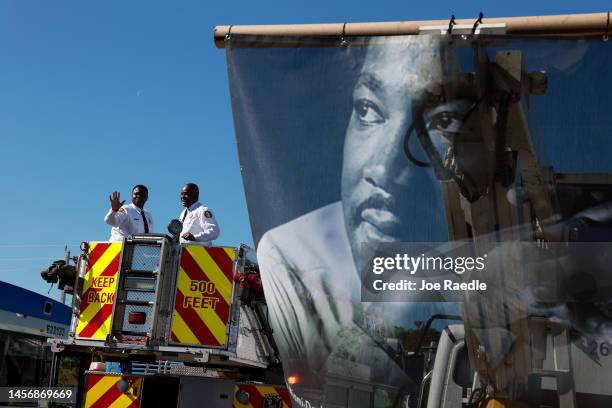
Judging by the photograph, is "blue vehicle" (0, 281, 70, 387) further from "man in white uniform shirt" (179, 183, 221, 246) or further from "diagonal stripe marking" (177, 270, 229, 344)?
"diagonal stripe marking" (177, 270, 229, 344)

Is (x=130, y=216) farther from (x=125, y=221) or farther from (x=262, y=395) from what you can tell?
(x=262, y=395)

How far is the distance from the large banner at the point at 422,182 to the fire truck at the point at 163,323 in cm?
279

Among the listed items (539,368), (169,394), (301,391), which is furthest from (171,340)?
Answer: (539,368)

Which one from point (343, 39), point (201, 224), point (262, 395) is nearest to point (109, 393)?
point (262, 395)

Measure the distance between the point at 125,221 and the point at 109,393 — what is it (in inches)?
61.2

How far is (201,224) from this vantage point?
6.53 meters

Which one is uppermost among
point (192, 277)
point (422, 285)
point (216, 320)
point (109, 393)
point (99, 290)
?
point (192, 277)

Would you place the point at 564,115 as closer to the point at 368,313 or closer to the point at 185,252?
the point at 368,313

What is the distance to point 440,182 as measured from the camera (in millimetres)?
3066

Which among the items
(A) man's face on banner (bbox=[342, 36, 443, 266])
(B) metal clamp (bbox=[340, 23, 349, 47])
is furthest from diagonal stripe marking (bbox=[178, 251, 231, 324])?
(B) metal clamp (bbox=[340, 23, 349, 47])

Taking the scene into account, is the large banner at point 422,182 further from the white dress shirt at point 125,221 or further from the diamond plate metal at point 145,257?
the white dress shirt at point 125,221

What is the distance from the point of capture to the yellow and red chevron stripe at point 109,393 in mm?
5816

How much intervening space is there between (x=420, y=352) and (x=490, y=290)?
0.38 m

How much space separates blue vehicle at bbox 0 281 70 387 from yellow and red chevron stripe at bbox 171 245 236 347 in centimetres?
283
